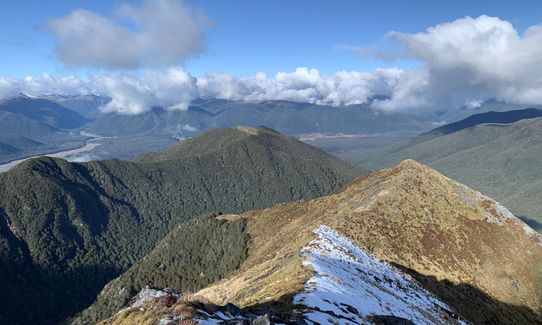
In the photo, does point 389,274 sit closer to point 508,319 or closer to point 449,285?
point 449,285

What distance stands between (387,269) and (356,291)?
33.2 meters

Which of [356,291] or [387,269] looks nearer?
[356,291]

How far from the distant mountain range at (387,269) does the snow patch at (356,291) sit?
0.34m

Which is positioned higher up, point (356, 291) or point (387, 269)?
point (356, 291)

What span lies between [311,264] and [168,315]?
5019 cm

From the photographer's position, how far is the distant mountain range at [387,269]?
60.5 metres

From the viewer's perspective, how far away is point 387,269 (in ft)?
362

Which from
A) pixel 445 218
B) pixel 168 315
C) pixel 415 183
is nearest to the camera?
pixel 168 315

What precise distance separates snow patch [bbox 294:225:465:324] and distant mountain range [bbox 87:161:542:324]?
0.34 metres

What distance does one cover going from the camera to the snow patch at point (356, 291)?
2554 inches

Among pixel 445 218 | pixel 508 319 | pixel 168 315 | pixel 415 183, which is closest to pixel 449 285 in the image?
pixel 508 319

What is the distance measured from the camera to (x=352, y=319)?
2435 inches

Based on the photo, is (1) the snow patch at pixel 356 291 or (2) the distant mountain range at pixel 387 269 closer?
(2) the distant mountain range at pixel 387 269

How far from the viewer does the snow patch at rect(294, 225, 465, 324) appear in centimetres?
6488
